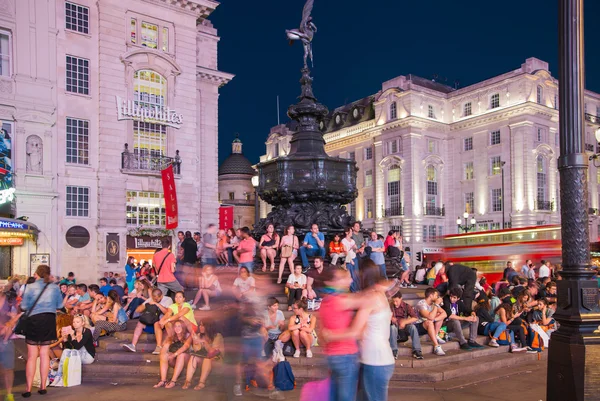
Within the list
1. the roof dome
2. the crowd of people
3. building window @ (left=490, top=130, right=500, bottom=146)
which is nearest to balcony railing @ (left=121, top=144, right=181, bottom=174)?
the crowd of people

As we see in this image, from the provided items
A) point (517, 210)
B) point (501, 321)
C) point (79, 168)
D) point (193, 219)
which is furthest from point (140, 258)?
point (517, 210)

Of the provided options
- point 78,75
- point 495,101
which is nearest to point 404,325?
point 78,75

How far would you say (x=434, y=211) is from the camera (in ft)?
180

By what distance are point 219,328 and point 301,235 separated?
7.97 m

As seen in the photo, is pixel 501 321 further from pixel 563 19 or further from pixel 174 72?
pixel 174 72

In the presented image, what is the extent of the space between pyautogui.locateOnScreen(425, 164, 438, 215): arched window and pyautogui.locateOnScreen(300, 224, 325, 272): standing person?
42290 mm

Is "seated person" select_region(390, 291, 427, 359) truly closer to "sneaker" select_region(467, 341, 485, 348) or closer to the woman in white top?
"sneaker" select_region(467, 341, 485, 348)

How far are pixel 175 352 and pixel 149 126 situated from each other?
2369 cm

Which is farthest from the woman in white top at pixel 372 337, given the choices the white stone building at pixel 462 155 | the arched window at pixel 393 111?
the arched window at pixel 393 111

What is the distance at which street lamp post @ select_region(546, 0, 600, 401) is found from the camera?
6.52m

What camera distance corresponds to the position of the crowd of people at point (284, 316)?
229 inches

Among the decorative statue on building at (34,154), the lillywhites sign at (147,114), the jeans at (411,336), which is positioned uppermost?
the lillywhites sign at (147,114)

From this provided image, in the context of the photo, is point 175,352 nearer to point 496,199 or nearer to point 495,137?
point 496,199

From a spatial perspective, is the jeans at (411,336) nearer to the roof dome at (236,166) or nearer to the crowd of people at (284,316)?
the crowd of people at (284,316)
